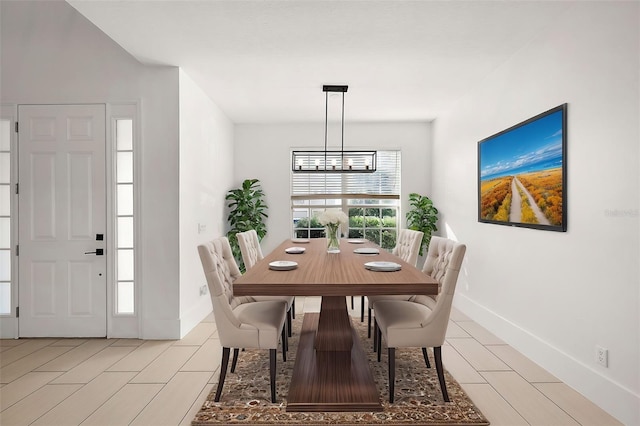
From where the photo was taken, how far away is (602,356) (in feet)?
7.73

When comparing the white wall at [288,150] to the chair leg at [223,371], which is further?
the white wall at [288,150]

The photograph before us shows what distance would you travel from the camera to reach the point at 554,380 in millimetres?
2713

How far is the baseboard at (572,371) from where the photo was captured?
217cm

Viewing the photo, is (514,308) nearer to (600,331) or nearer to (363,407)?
(600,331)

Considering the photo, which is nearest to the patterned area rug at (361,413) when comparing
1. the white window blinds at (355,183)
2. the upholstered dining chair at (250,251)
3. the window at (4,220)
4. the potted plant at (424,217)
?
the upholstered dining chair at (250,251)

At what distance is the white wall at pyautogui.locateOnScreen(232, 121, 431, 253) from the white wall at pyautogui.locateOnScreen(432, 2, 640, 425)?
2.29 metres

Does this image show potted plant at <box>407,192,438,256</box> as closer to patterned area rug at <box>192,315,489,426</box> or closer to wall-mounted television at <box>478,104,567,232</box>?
wall-mounted television at <box>478,104,567,232</box>

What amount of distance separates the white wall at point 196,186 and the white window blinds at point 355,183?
144 cm

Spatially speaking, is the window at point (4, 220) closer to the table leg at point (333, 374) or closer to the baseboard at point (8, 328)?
the baseboard at point (8, 328)

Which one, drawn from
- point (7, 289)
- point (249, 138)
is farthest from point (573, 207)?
point (7, 289)

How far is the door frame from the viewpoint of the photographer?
12.0 feet

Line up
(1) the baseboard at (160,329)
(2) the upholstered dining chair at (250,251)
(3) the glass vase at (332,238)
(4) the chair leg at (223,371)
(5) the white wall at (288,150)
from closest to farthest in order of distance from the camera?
1. (4) the chair leg at (223,371)
2. (3) the glass vase at (332,238)
3. (2) the upholstered dining chair at (250,251)
4. (1) the baseboard at (160,329)
5. (5) the white wall at (288,150)

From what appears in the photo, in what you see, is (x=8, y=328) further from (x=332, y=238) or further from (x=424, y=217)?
(x=424, y=217)

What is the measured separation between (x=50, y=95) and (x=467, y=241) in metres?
4.90
